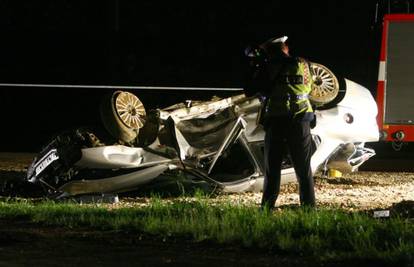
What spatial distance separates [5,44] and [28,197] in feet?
63.3

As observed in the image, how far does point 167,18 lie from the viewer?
2897 centimetres

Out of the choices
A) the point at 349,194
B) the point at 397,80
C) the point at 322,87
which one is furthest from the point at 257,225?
the point at 397,80

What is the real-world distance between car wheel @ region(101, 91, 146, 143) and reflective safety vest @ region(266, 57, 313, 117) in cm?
188

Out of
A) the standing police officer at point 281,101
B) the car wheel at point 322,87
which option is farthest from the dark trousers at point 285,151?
the car wheel at point 322,87

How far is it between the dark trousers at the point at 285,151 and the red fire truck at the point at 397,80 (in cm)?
638

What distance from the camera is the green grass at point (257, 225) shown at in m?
6.44

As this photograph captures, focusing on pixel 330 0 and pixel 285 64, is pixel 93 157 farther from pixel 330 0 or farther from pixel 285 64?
pixel 330 0

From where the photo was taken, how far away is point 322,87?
9.76m

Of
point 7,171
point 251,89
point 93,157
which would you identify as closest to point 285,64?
point 251,89

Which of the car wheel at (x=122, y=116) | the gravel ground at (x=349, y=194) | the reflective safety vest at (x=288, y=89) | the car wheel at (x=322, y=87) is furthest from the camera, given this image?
the car wheel at (x=322, y=87)

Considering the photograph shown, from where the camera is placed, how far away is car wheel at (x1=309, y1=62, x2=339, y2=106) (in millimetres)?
9688

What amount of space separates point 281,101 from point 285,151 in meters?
0.51

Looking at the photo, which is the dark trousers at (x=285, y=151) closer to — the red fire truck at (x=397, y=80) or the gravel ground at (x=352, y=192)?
the gravel ground at (x=352, y=192)

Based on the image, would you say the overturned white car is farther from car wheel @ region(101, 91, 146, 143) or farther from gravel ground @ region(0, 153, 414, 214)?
gravel ground @ region(0, 153, 414, 214)
